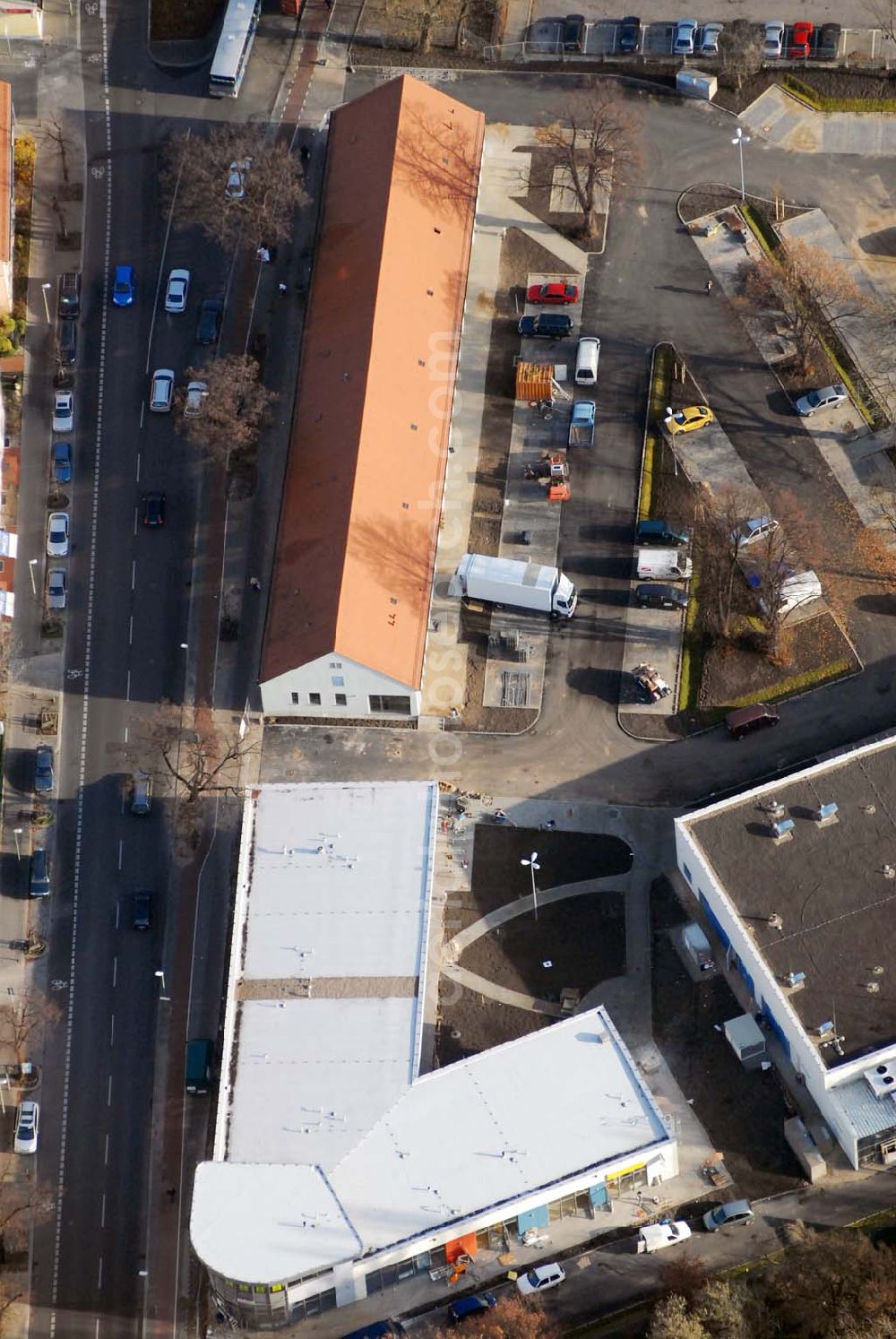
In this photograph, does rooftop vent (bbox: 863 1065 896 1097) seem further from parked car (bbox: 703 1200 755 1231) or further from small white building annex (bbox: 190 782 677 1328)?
small white building annex (bbox: 190 782 677 1328)

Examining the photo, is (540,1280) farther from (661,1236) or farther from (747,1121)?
(747,1121)

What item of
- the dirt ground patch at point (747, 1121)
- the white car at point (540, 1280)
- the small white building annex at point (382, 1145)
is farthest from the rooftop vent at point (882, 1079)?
the white car at point (540, 1280)

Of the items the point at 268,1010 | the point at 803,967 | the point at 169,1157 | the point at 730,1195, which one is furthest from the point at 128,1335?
the point at 803,967

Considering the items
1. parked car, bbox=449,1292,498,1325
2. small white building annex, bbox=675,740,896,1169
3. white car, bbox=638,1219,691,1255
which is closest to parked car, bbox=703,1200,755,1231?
white car, bbox=638,1219,691,1255

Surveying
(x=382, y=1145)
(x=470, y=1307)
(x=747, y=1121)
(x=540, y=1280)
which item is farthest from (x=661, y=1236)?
(x=382, y=1145)

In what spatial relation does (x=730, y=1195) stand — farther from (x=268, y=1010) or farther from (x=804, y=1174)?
(x=268, y=1010)

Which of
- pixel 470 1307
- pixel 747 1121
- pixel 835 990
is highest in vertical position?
pixel 835 990
